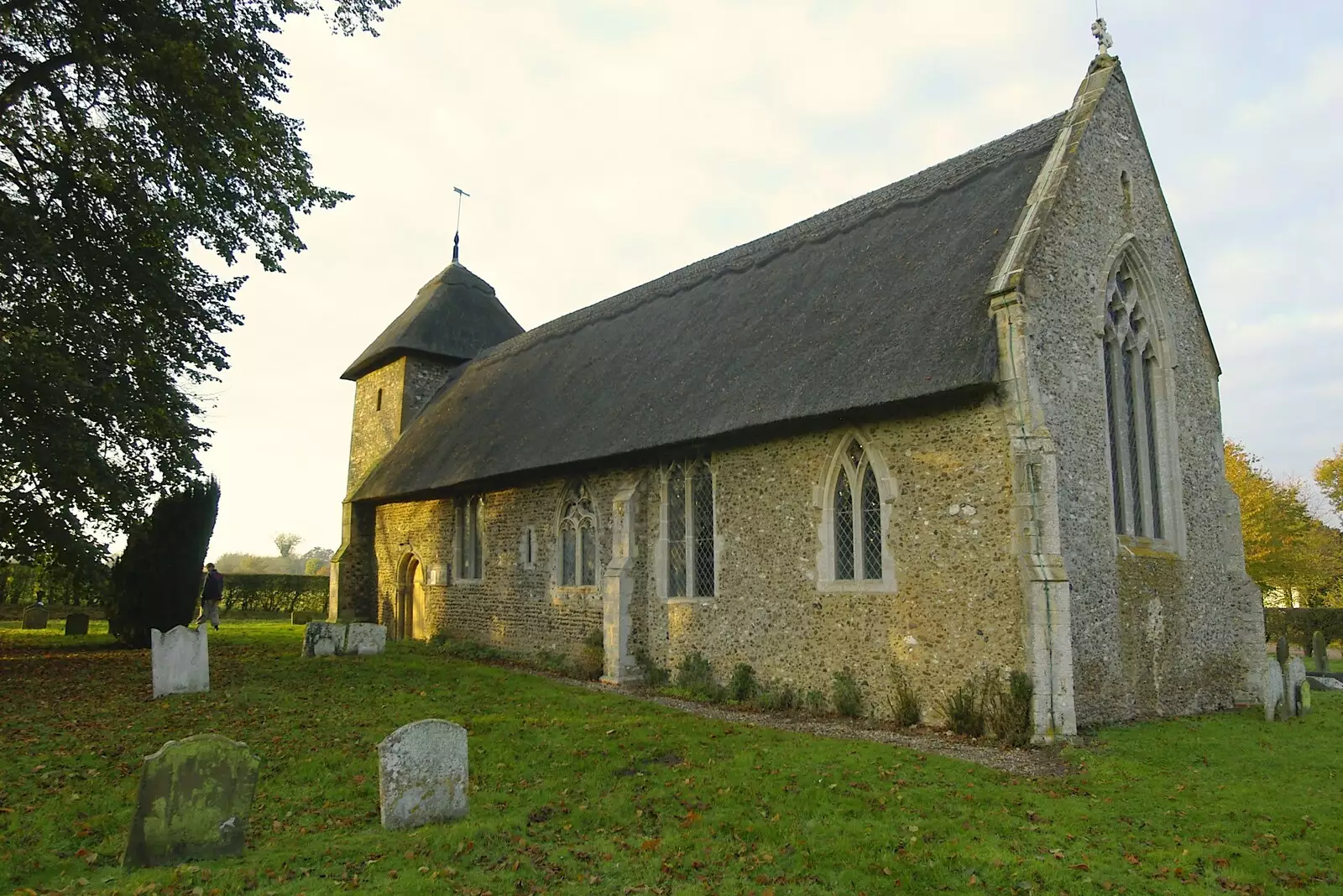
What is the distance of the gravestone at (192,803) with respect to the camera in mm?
6086

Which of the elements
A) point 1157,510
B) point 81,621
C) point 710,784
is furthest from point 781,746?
point 81,621

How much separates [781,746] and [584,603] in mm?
7674

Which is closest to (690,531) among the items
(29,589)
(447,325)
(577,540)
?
(577,540)

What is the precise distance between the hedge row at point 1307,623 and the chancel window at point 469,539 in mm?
23471

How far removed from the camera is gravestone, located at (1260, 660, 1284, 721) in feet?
39.8

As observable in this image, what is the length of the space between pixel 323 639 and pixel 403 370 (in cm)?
1229

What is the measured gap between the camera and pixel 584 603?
1658 cm

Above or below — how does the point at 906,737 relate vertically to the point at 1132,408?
below

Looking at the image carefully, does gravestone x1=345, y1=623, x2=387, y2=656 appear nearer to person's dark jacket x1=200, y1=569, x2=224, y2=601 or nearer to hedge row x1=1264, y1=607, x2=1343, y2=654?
person's dark jacket x1=200, y1=569, x2=224, y2=601

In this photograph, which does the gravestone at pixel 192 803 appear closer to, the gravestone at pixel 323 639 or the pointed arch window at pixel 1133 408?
the gravestone at pixel 323 639

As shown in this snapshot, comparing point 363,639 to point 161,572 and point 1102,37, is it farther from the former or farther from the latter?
point 1102,37

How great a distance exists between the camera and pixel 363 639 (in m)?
17.1

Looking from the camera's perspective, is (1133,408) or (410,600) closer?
(1133,408)

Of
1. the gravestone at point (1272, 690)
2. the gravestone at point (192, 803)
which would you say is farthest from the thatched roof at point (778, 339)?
the gravestone at point (192, 803)
